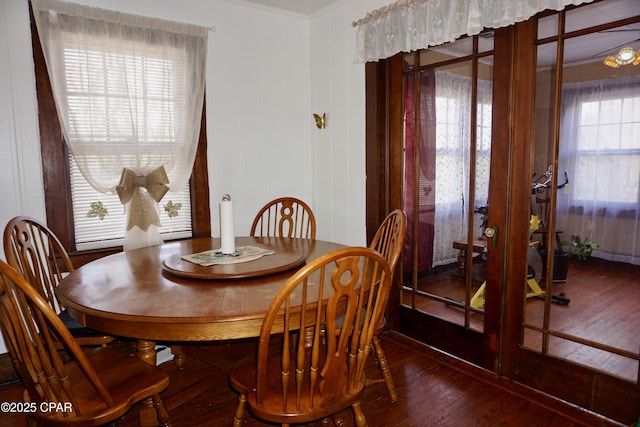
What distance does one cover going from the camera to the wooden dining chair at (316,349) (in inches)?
53.4

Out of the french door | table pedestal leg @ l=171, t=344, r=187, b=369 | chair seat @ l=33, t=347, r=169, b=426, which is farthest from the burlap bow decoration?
the french door

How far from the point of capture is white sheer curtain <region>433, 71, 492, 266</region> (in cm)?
240

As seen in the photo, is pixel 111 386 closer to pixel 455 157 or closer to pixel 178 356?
pixel 178 356

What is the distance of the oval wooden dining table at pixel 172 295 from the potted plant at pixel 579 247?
1275 millimetres

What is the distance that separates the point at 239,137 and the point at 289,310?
216 centimetres

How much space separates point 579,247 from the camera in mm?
2088

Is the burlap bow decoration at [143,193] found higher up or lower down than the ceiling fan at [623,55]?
lower down

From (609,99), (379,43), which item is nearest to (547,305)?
(609,99)

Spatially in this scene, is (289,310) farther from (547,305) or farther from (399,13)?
(399,13)

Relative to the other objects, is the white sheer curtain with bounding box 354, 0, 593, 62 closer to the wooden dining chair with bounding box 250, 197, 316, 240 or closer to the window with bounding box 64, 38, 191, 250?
the wooden dining chair with bounding box 250, 197, 316, 240

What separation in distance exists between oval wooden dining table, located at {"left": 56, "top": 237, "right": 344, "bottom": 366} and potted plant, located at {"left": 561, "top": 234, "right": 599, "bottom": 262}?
128 centimetres

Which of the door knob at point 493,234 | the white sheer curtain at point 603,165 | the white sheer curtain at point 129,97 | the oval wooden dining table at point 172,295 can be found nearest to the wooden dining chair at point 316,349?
the oval wooden dining table at point 172,295

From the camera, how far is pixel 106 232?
284 cm

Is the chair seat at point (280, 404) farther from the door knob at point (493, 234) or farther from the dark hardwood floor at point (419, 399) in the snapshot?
the door knob at point (493, 234)
